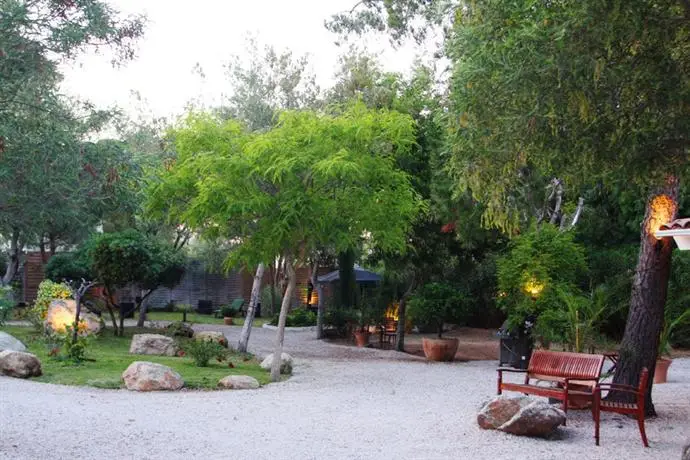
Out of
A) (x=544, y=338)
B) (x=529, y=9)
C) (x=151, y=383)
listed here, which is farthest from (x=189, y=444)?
(x=544, y=338)

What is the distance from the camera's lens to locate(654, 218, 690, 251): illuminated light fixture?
8414mm

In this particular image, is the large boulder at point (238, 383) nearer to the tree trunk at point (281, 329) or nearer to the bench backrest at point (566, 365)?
the tree trunk at point (281, 329)

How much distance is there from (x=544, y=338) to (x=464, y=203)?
3.92m

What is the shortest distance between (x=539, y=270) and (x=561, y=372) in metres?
6.09

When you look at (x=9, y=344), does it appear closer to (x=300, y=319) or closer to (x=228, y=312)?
(x=300, y=319)

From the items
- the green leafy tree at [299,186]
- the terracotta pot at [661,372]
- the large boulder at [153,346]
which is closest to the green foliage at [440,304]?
the green leafy tree at [299,186]

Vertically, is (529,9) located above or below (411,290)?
above

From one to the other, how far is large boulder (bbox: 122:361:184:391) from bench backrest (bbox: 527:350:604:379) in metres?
5.53

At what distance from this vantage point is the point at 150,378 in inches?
472

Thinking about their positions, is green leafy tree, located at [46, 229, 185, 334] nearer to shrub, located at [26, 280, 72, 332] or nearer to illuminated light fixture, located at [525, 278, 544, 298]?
shrub, located at [26, 280, 72, 332]

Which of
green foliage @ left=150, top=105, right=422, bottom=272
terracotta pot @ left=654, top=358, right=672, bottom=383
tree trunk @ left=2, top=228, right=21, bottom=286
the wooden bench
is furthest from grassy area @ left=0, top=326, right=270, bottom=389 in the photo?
tree trunk @ left=2, top=228, right=21, bottom=286

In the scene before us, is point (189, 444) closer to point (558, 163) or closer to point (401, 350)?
point (558, 163)

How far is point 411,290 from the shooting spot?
1995cm

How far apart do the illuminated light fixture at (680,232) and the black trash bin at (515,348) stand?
7.58m
